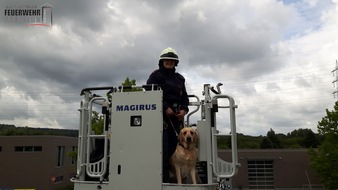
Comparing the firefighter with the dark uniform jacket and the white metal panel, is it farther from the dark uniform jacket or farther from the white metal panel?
the white metal panel

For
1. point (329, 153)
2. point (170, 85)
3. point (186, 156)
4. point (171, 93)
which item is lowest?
point (329, 153)

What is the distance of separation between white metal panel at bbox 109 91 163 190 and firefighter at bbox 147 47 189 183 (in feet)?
1.10

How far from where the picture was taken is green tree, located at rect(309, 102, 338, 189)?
27016 mm

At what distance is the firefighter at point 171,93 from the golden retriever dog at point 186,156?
0.71 feet

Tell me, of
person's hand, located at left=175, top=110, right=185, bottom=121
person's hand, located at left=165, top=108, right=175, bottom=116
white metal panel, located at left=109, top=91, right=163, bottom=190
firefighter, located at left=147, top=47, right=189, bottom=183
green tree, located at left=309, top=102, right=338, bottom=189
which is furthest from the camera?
green tree, located at left=309, top=102, right=338, bottom=189

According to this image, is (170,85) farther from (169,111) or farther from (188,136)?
(188,136)

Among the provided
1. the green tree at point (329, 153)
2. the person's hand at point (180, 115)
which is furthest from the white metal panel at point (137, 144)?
the green tree at point (329, 153)

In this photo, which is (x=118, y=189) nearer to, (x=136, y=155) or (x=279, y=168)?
(x=136, y=155)

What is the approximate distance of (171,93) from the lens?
17.6ft

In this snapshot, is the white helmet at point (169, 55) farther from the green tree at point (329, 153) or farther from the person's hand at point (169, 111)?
the green tree at point (329, 153)

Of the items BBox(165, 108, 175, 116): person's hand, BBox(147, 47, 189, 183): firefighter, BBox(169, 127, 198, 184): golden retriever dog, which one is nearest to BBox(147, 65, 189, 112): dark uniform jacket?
BBox(147, 47, 189, 183): firefighter

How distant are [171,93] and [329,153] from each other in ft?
87.3

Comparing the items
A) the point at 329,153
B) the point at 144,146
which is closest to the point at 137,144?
the point at 144,146

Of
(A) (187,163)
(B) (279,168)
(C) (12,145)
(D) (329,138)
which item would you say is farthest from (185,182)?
(B) (279,168)
